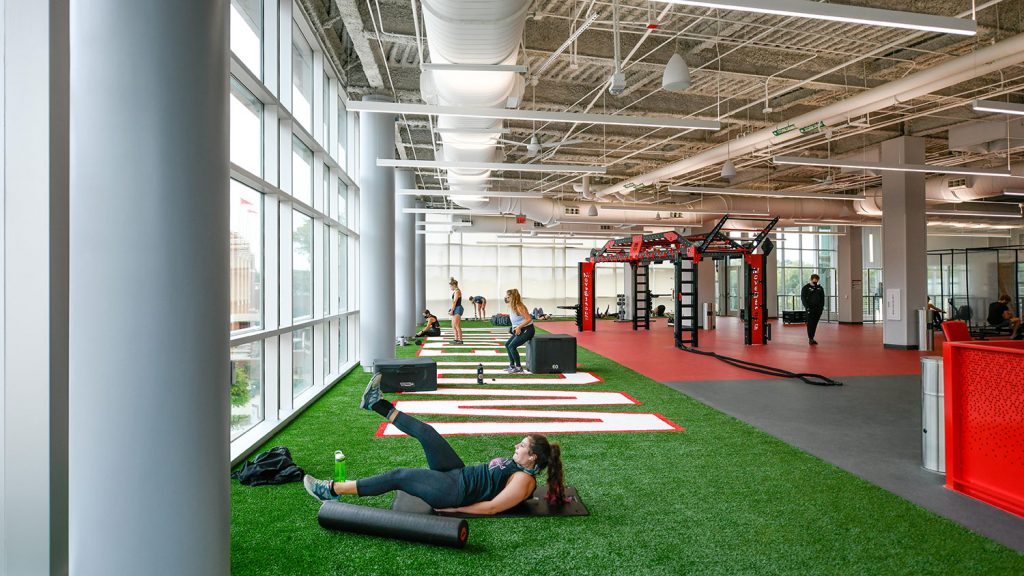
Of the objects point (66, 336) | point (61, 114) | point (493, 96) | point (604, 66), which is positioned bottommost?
point (66, 336)

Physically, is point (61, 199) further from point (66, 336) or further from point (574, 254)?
point (574, 254)

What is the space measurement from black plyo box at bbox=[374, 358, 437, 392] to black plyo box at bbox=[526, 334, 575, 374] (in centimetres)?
219

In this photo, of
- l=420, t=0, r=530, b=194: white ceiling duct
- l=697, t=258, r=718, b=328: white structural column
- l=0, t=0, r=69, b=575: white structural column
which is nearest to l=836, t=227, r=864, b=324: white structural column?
l=697, t=258, r=718, b=328: white structural column

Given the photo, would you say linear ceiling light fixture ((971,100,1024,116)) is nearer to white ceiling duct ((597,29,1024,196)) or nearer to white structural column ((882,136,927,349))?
white ceiling duct ((597,29,1024,196))

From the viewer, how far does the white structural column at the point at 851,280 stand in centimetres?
2478

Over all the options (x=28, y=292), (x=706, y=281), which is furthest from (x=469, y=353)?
(x=706, y=281)

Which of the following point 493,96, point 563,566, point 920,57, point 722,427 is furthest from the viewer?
point 920,57

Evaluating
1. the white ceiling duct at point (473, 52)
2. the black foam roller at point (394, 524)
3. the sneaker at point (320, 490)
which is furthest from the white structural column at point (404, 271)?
the black foam roller at point (394, 524)

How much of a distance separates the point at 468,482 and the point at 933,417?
387 cm

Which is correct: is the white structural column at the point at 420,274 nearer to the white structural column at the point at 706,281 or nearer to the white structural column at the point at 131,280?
the white structural column at the point at 706,281

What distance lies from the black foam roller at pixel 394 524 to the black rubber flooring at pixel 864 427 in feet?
10.6

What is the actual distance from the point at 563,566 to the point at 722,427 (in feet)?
12.6

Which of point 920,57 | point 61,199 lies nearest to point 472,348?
point 920,57

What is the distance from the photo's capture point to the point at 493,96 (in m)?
7.14
